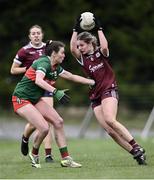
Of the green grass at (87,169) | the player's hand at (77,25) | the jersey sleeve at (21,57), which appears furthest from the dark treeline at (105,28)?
the player's hand at (77,25)

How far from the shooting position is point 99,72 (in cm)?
1270

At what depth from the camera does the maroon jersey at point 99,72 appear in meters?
12.7

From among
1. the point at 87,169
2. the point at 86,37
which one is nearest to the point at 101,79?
the point at 86,37

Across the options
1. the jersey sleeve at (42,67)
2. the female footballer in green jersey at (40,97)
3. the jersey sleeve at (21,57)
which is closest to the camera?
the jersey sleeve at (42,67)

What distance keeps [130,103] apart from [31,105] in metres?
17.6

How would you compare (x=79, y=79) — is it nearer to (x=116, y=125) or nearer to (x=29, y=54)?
(x=116, y=125)

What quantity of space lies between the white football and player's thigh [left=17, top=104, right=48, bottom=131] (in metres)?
1.61

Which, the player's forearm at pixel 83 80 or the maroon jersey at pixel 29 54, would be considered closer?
the player's forearm at pixel 83 80

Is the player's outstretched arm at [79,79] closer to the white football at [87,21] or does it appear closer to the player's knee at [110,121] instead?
the player's knee at [110,121]

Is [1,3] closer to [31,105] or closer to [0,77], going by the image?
[0,77]

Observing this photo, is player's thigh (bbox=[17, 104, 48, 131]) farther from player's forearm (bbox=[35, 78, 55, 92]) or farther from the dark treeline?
the dark treeline

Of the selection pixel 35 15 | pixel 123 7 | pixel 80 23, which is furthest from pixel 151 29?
pixel 80 23

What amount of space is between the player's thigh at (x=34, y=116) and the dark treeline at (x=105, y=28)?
21206 millimetres

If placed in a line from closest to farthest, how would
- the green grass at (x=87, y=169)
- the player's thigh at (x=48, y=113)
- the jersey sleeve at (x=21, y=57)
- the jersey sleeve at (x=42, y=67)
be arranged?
the green grass at (x=87, y=169), the jersey sleeve at (x=42, y=67), the player's thigh at (x=48, y=113), the jersey sleeve at (x=21, y=57)
